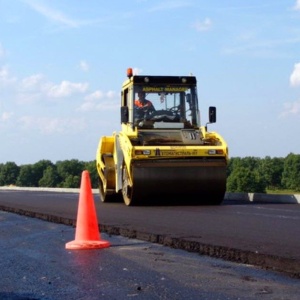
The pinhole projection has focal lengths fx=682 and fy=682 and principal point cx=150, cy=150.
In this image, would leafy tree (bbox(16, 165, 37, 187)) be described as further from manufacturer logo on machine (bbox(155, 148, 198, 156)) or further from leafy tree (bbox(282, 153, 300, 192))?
manufacturer logo on machine (bbox(155, 148, 198, 156))

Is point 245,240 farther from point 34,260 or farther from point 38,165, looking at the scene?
point 38,165

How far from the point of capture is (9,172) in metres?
150

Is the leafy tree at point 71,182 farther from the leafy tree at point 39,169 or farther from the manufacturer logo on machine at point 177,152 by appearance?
the manufacturer logo on machine at point 177,152

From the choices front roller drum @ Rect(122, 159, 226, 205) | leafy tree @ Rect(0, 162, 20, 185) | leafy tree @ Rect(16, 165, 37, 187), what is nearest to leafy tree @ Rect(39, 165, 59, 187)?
leafy tree @ Rect(16, 165, 37, 187)

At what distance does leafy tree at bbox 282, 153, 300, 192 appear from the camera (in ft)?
452

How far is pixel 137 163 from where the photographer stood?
16.1 m

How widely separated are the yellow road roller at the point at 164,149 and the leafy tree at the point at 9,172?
133 m

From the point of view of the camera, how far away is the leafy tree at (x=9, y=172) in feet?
488

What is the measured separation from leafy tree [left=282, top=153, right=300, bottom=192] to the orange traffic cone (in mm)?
129586

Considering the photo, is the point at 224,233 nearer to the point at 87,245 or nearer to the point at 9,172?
the point at 87,245

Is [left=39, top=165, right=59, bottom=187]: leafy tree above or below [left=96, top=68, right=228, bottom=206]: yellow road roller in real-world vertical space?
above

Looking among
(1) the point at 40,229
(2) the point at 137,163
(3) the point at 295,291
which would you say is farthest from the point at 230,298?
(2) the point at 137,163

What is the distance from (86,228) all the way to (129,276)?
2.48 meters

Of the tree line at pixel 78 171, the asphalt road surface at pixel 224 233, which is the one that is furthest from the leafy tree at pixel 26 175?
the asphalt road surface at pixel 224 233
